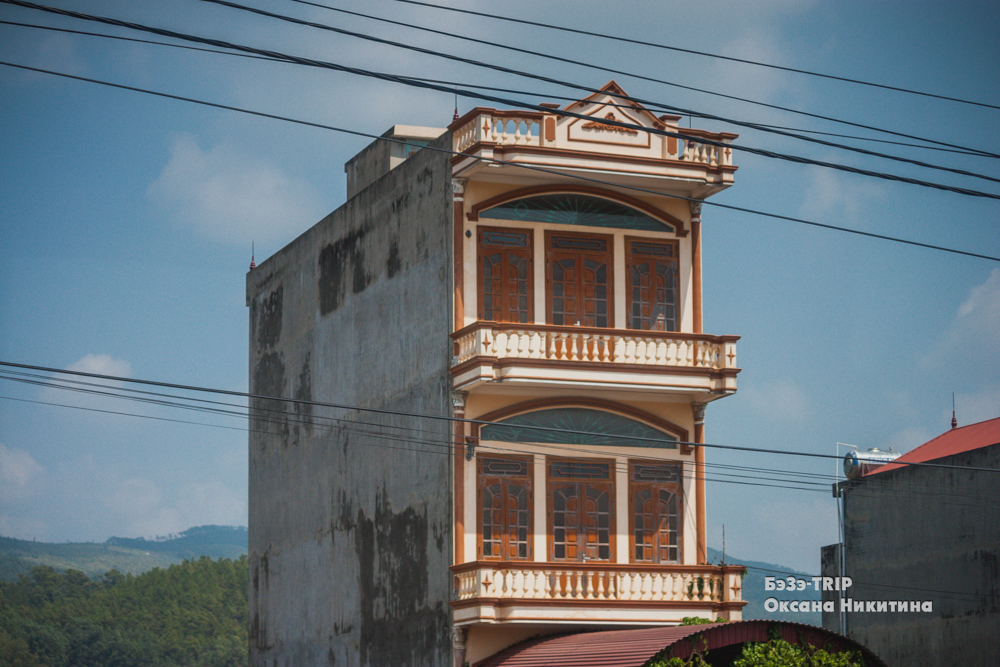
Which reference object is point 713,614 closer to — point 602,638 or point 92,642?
point 602,638

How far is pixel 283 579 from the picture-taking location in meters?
36.4

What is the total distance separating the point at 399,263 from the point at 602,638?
9.00m

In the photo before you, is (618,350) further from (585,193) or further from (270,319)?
(270,319)

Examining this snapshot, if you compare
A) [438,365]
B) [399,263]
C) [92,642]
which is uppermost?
[399,263]

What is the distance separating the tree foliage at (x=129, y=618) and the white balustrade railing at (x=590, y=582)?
97.5 m

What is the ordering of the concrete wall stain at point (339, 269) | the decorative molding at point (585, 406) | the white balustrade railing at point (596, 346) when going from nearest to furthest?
the white balustrade railing at point (596, 346)
the decorative molding at point (585, 406)
the concrete wall stain at point (339, 269)

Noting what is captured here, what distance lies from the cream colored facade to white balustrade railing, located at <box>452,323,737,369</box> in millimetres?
25

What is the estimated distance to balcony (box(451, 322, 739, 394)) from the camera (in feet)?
92.2

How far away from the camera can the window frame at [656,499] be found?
29.2 meters

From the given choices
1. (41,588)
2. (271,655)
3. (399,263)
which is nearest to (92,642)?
(41,588)

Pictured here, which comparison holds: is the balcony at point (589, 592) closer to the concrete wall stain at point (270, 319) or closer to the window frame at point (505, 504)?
the window frame at point (505, 504)

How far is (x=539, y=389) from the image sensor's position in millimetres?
29016

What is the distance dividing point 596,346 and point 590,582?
422cm

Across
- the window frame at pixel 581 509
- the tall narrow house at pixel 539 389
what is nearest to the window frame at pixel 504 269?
the tall narrow house at pixel 539 389
